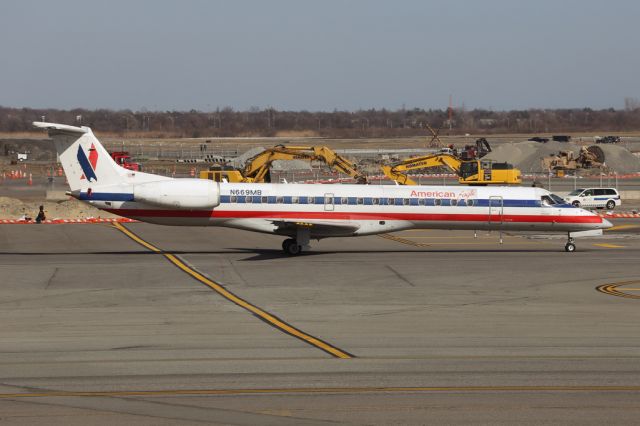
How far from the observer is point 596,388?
13984mm

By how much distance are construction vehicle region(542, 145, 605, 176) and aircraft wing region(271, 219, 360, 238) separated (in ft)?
185

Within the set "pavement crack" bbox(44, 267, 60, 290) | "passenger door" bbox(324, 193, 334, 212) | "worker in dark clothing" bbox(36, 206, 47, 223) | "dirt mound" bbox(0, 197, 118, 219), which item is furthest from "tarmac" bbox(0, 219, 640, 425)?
"dirt mound" bbox(0, 197, 118, 219)

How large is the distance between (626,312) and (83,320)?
1246 cm

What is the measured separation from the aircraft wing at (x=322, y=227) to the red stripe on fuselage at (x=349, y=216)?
0.26m

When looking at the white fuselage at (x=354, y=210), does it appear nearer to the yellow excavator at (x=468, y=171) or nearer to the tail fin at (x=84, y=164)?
the tail fin at (x=84, y=164)

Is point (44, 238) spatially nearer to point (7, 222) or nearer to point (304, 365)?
point (7, 222)

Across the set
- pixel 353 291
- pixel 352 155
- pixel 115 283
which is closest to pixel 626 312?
pixel 353 291

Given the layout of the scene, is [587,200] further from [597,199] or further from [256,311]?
[256,311]

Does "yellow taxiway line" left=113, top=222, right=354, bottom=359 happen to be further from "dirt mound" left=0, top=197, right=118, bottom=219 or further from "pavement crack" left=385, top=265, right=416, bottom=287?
"dirt mound" left=0, top=197, right=118, bottom=219

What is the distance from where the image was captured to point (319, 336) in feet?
61.4

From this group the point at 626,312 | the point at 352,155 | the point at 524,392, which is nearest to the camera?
the point at 524,392

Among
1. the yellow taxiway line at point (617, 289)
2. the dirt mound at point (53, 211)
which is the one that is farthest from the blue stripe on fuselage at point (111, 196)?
the dirt mound at point (53, 211)

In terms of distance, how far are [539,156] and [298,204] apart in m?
61.3

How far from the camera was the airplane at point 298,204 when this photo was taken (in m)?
32.9
